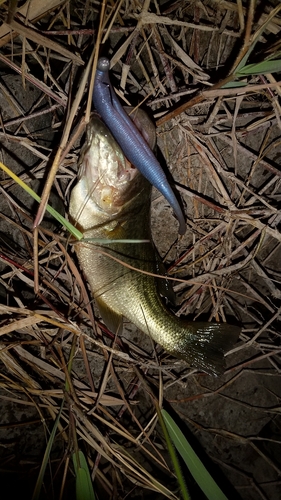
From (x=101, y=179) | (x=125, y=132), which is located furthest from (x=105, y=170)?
(x=125, y=132)

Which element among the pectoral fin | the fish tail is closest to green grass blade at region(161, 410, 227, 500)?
the fish tail

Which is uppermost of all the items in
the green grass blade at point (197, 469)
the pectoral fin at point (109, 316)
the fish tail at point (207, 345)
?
the pectoral fin at point (109, 316)

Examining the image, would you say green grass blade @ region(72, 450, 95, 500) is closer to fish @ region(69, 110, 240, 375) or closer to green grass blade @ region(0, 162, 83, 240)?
fish @ region(69, 110, 240, 375)

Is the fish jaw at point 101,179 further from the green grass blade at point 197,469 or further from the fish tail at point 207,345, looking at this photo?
the green grass blade at point 197,469

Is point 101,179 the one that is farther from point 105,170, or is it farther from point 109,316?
point 109,316

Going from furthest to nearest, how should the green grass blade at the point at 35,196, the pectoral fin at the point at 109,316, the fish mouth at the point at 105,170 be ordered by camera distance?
the pectoral fin at the point at 109,316
the fish mouth at the point at 105,170
the green grass blade at the point at 35,196

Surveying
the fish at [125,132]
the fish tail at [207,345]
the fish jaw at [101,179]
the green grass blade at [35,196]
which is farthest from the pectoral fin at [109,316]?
the fish at [125,132]
